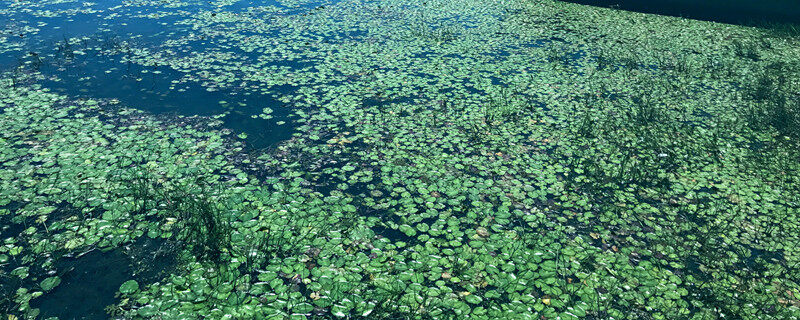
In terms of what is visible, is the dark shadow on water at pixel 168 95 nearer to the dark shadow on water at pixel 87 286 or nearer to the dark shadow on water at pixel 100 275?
the dark shadow on water at pixel 100 275

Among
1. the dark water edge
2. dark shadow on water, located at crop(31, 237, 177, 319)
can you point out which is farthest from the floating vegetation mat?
the dark water edge

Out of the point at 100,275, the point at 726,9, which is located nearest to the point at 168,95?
the point at 100,275

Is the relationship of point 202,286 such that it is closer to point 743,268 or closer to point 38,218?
point 38,218

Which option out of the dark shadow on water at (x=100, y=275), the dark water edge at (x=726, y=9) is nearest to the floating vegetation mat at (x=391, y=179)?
the dark shadow on water at (x=100, y=275)

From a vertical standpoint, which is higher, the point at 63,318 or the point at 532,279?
the point at 532,279

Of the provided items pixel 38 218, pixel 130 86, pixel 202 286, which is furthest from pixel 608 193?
pixel 130 86

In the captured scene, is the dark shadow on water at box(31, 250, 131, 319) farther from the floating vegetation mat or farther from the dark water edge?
the dark water edge

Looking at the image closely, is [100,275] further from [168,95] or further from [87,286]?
[168,95]
